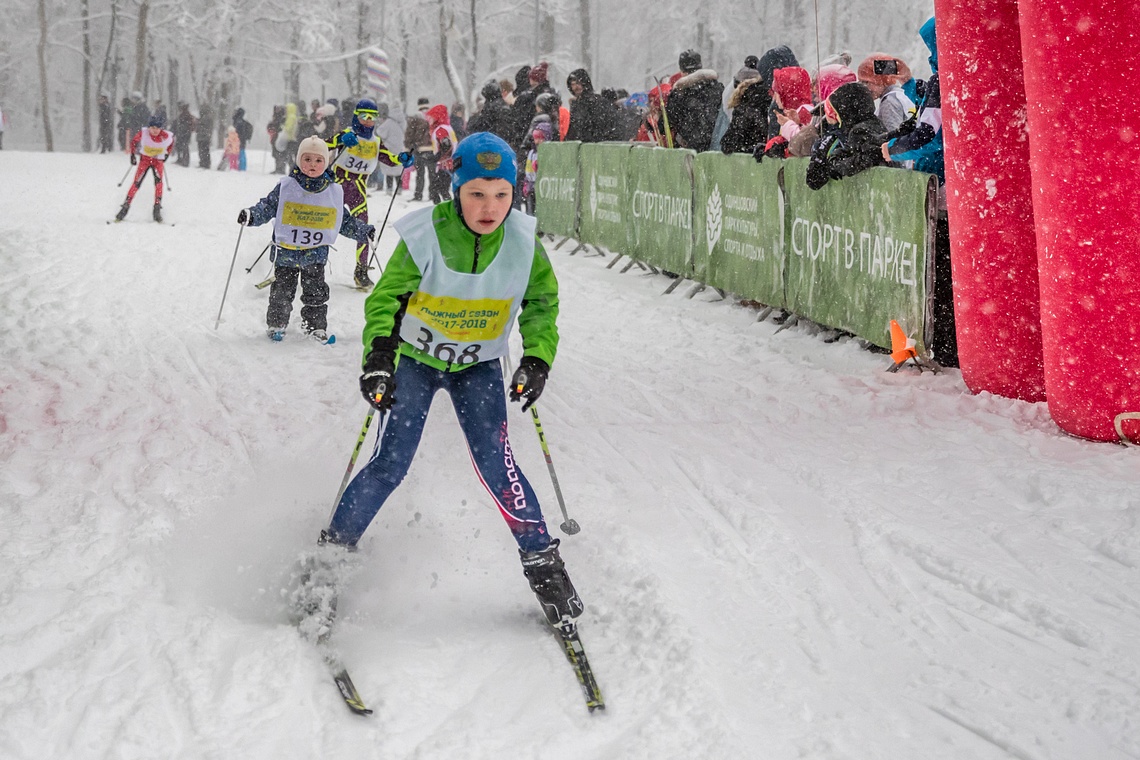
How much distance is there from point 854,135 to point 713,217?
112 inches

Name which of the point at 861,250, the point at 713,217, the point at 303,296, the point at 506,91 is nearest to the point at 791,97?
the point at 713,217

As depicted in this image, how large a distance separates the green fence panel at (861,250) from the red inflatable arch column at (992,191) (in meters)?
0.54

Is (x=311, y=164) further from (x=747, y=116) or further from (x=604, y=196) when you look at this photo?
(x=604, y=196)

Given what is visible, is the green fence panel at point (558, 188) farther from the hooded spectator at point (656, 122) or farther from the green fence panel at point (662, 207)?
the green fence panel at point (662, 207)

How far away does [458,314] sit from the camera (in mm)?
4016

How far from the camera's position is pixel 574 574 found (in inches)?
178

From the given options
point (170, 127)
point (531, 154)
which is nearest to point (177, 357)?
point (531, 154)

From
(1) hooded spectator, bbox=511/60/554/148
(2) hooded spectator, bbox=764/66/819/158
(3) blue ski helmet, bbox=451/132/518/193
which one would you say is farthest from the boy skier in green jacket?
(1) hooded spectator, bbox=511/60/554/148

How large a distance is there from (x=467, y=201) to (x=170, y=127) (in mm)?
37826

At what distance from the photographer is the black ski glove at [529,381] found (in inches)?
150

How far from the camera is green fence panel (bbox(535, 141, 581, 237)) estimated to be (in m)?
15.0

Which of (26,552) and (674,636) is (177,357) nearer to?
(26,552)

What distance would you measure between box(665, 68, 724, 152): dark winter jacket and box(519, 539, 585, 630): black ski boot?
894 centimetres

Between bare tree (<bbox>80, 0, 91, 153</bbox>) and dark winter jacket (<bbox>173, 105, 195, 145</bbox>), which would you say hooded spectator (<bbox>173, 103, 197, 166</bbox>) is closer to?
dark winter jacket (<bbox>173, 105, 195, 145</bbox>)
